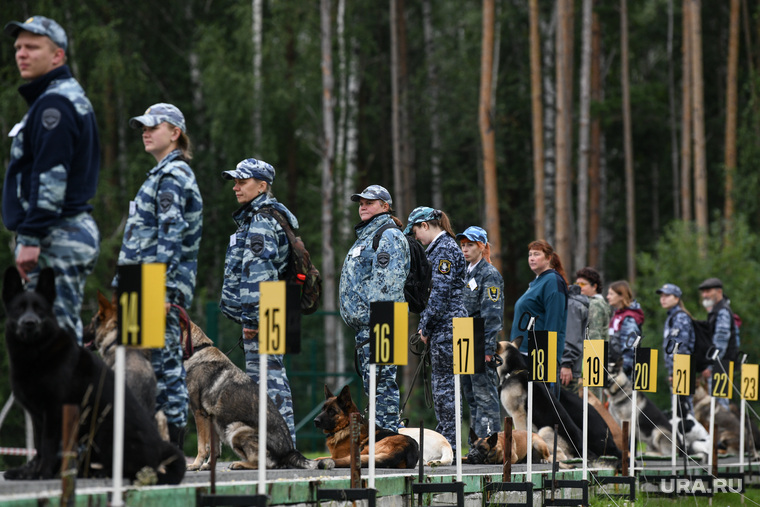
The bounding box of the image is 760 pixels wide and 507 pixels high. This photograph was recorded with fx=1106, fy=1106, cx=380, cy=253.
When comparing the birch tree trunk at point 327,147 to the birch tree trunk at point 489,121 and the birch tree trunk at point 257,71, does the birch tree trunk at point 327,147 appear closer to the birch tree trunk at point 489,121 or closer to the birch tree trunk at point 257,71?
the birch tree trunk at point 257,71

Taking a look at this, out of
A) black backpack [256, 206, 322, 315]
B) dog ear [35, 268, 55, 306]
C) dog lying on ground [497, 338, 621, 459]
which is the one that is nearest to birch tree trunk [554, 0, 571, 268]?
dog lying on ground [497, 338, 621, 459]

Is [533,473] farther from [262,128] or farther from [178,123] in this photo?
[262,128]

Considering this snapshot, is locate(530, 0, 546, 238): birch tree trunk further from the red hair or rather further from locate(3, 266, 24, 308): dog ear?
locate(3, 266, 24, 308): dog ear

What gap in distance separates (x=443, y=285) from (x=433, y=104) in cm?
2276

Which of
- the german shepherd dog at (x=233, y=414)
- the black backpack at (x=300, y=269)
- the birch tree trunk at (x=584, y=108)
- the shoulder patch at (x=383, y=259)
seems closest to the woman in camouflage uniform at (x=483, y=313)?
the shoulder patch at (x=383, y=259)

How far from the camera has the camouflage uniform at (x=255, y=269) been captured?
24.8 feet

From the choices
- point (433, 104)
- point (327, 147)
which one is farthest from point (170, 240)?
point (433, 104)

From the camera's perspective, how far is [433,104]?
1234 inches

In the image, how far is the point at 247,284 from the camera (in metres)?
7.56

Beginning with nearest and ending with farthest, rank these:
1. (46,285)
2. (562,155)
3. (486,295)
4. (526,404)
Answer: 1. (46,285)
2. (486,295)
3. (526,404)
4. (562,155)

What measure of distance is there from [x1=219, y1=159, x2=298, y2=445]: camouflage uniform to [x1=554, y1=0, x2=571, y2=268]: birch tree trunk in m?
15.0

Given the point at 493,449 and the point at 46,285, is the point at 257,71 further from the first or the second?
the point at 46,285

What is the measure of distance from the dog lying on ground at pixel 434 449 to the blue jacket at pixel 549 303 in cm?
145

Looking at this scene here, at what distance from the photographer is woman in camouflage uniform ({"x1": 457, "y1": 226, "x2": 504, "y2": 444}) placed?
31.7 ft
